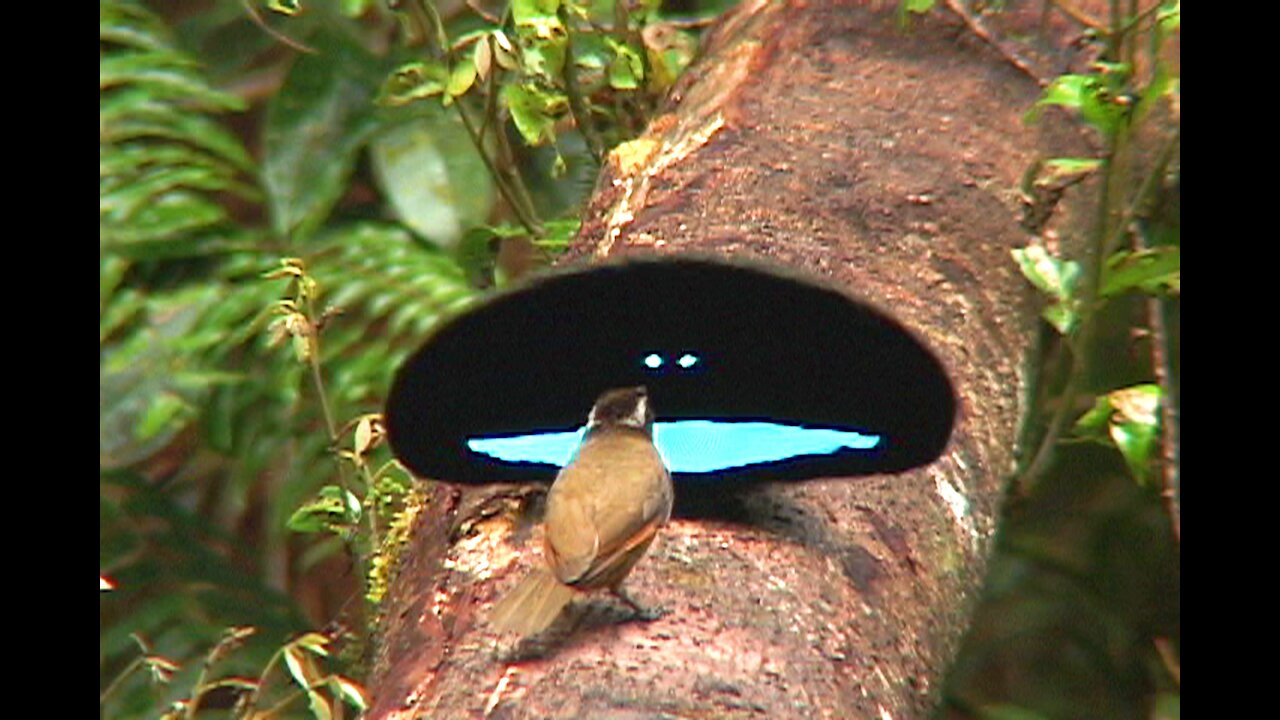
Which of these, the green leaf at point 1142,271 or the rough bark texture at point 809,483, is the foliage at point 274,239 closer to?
the rough bark texture at point 809,483

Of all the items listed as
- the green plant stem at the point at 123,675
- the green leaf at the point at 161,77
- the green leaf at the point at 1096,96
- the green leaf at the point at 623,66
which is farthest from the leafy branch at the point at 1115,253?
the green leaf at the point at 161,77

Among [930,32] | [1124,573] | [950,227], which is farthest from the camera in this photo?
[1124,573]

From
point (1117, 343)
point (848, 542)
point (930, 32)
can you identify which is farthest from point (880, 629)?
point (1117, 343)

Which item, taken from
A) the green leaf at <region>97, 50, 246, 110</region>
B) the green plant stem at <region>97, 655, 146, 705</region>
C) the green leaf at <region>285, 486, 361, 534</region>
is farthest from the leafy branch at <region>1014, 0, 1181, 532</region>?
the green leaf at <region>97, 50, 246, 110</region>

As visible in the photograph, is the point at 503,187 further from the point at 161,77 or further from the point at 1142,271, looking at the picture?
the point at 161,77

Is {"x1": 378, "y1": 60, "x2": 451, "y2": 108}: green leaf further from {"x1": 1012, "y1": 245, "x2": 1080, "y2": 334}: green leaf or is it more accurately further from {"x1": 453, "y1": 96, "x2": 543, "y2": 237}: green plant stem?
{"x1": 1012, "y1": 245, "x2": 1080, "y2": 334}: green leaf

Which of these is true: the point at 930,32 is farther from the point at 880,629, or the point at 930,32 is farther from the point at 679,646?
the point at 679,646

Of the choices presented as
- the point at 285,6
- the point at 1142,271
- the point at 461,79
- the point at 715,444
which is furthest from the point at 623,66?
the point at 715,444
